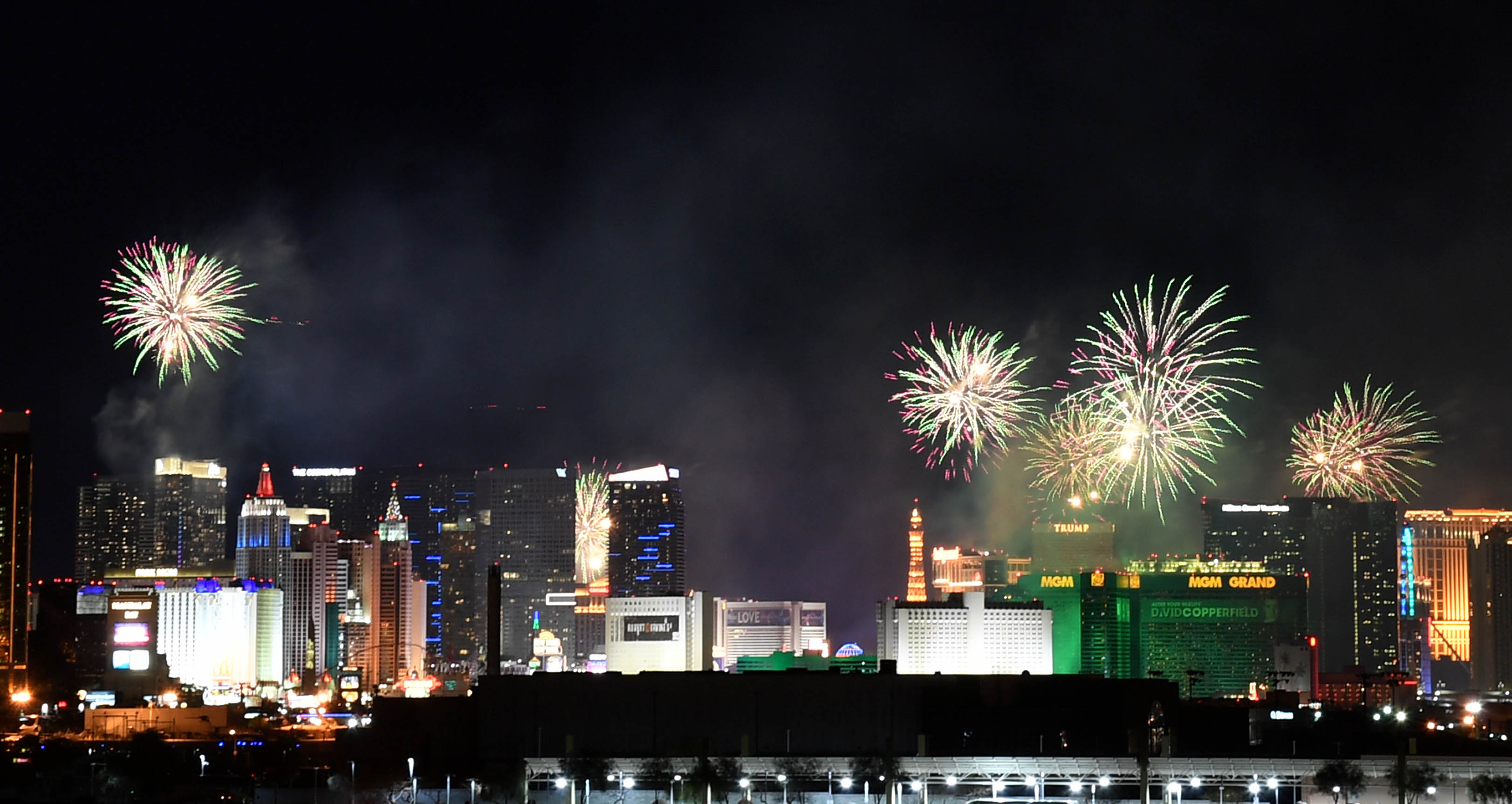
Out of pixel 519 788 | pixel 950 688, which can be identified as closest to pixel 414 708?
pixel 519 788

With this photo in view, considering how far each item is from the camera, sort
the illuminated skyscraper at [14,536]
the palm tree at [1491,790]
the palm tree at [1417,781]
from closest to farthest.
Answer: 1. the palm tree at [1491,790]
2. the palm tree at [1417,781]
3. the illuminated skyscraper at [14,536]

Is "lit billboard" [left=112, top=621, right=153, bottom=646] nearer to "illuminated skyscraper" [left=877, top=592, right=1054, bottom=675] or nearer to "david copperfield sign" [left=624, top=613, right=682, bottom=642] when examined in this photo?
"david copperfield sign" [left=624, top=613, right=682, bottom=642]

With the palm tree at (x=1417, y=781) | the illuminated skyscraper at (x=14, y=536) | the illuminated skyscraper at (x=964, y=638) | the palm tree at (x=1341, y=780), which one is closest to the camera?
the palm tree at (x=1341, y=780)

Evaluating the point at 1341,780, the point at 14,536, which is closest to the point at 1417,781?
the point at 1341,780

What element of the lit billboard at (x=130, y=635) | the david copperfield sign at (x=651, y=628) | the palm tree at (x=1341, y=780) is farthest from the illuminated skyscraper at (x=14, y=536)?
the palm tree at (x=1341, y=780)

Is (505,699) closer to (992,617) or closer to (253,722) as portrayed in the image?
(253,722)

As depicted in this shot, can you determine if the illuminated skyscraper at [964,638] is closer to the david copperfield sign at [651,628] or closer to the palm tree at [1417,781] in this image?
the david copperfield sign at [651,628]
